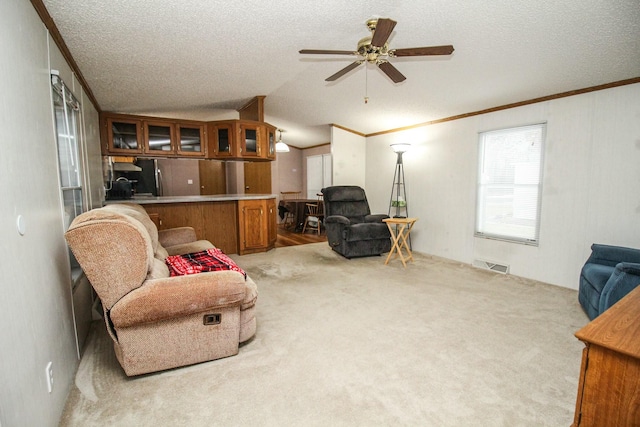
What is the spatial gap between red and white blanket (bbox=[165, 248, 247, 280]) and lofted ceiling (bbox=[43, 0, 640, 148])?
70.8 inches

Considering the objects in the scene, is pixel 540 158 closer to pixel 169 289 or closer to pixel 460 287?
pixel 460 287

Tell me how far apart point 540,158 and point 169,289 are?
3957mm

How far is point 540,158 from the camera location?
3367 mm

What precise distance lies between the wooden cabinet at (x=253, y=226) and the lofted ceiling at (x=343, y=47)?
5.62 ft

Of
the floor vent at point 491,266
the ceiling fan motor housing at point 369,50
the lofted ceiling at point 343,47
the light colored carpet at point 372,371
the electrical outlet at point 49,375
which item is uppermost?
the lofted ceiling at point 343,47

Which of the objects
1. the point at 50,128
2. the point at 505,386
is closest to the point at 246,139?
the point at 50,128

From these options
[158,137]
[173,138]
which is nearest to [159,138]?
[158,137]

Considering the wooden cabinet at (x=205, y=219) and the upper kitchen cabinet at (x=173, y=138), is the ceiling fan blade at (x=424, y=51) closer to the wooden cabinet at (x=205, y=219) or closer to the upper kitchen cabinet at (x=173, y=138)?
the wooden cabinet at (x=205, y=219)

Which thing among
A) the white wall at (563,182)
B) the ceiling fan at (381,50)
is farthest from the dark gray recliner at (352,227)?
the ceiling fan at (381,50)

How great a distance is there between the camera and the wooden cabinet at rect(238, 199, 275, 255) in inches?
184

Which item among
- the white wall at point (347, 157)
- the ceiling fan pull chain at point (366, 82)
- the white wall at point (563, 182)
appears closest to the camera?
the white wall at point (563, 182)

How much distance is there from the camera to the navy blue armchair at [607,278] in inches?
78.4

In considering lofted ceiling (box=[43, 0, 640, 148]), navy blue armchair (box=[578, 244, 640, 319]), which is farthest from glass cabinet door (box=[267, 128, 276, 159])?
navy blue armchair (box=[578, 244, 640, 319])

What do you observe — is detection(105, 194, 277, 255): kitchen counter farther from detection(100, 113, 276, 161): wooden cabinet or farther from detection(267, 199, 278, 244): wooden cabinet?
detection(100, 113, 276, 161): wooden cabinet
